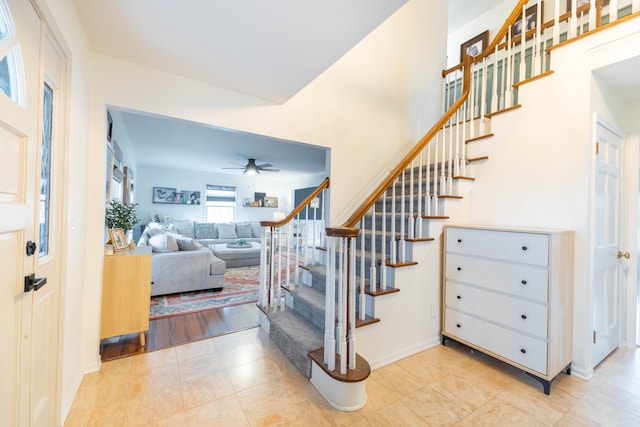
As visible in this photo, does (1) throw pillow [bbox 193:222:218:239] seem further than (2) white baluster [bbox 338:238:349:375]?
Yes

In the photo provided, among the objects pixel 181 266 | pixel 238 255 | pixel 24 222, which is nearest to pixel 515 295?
pixel 24 222

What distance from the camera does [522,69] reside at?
243cm

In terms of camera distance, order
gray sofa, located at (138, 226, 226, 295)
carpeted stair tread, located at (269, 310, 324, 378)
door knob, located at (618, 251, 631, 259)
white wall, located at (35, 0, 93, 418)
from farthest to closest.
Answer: gray sofa, located at (138, 226, 226, 295) → door knob, located at (618, 251, 631, 259) → carpeted stair tread, located at (269, 310, 324, 378) → white wall, located at (35, 0, 93, 418)

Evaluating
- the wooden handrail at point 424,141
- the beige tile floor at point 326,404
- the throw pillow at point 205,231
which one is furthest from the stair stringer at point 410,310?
the throw pillow at point 205,231

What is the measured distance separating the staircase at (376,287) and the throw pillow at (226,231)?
15.6ft

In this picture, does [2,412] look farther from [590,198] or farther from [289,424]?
[590,198]

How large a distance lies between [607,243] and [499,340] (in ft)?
4.16

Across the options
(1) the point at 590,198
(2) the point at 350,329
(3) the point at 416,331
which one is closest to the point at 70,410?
(2) the point at 350,329

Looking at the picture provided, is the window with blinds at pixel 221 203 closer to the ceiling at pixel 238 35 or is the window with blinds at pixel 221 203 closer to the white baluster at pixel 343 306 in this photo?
the ceiling at pixel 238 35

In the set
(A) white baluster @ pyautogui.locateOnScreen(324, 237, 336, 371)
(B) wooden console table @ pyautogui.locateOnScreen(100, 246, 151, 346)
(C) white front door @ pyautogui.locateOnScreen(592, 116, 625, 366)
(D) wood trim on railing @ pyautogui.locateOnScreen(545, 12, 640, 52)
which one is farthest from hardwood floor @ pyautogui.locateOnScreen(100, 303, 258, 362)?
(D) wood trim on railing @ pyautogui.locateOnScreen(545, 12, 640, 52)

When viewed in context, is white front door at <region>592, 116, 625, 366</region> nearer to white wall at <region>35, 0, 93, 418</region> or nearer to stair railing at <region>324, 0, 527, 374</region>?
stair railing at <region>324, 0, 527, 374</region>

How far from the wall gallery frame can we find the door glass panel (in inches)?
212

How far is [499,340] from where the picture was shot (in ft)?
6.75

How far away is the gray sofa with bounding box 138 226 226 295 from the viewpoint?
11.7 feet
